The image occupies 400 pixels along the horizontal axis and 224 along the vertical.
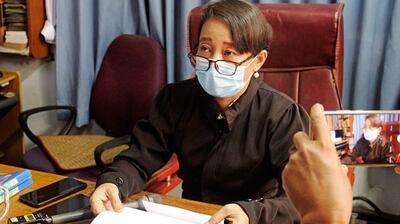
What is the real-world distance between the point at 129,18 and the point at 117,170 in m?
1.39

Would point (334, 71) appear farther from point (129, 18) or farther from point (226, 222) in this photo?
point (129, 18)

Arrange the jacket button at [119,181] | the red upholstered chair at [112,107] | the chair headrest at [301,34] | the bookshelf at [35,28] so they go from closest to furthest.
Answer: the jacket button at [119,181]
the chair headrest at [301,34]
the red upholstered chair at [112,107]
the bookshelf at [35,28]

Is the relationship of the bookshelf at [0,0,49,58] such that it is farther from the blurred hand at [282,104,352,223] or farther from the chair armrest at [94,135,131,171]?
the blurred hand at [282,104,352,223]

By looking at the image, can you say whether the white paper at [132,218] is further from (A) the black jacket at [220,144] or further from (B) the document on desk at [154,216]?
(A) the black jacket at [220,144]

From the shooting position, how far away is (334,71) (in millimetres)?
1780

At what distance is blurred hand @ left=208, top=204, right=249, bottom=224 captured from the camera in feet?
3.58

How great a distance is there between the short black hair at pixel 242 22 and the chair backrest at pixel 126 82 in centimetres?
104

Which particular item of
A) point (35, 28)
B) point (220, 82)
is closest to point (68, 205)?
point (220, 82)

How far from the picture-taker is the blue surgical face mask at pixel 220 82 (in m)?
1.38

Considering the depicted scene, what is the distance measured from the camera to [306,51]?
5.84 ft

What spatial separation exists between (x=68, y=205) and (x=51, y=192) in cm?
10

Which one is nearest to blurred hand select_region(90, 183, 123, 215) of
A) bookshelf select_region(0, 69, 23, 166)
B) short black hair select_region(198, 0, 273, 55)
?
short black hair select_region(198, 0, 273, 55)

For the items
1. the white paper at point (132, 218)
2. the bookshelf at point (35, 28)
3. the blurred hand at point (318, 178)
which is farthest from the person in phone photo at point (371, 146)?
the bookshelf at point (35, 28)

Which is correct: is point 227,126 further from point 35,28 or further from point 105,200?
point 35,28
